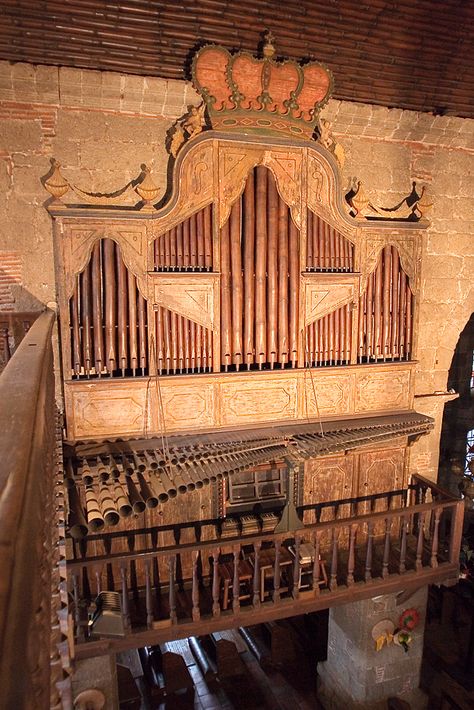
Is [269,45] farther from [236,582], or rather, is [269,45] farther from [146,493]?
[236,582]

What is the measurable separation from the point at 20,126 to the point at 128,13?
6.50 ft

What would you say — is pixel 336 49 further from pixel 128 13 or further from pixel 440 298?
pixel 440 298

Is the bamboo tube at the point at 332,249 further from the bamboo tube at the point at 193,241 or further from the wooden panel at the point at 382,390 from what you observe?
the bamboo tube at the point at 193,241

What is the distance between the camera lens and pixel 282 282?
7.08 meters

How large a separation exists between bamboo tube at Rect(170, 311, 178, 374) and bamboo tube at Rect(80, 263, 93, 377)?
1104 mm

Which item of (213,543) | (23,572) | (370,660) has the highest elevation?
(23,572)

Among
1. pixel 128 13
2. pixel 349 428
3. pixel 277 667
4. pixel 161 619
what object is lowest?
pixel 277 667

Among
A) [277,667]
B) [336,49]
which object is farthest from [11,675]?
[277,667]

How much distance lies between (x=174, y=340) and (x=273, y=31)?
4.38 m

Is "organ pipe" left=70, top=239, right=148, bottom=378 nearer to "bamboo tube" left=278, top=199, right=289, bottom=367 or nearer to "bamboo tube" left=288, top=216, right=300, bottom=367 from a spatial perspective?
"bamboo tube" left=278, top=199, right=289, bottom=367

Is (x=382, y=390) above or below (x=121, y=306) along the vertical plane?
below

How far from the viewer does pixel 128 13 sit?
5832mm

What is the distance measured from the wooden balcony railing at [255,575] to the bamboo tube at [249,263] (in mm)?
2732

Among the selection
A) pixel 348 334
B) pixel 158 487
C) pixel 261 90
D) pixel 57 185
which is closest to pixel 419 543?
pixel 348 334
